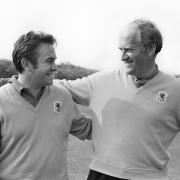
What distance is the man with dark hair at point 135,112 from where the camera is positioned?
3.68 meters

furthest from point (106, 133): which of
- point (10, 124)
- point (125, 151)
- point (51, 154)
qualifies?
point (10, 124)

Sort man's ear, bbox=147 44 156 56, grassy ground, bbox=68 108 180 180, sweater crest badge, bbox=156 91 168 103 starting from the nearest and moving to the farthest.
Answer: sweater crest badge, bbox=156 91 168 103 < man's ear, bbox=147 44 156 56 < grassy ground, bbox=68 108 180 180

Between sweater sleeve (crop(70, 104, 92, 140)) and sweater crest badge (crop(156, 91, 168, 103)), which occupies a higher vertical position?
sweater crest badge (crop(156, 91, 168, 103))

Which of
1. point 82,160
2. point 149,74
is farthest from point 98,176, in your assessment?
point 82,160

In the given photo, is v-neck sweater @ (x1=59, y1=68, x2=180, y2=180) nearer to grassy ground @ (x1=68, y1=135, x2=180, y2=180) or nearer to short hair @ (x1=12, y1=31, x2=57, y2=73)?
short hair @ (x1=12, y1=31, x2=57, y2=73)

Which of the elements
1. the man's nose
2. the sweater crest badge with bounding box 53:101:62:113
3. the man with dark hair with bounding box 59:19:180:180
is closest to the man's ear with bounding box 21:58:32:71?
the man's nose

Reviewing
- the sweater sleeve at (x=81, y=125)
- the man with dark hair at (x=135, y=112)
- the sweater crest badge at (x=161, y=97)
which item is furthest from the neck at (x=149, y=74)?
the sweater sleeve at (x=81, y=125)

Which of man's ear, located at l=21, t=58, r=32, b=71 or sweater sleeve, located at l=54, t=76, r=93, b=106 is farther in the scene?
sweater sleeve, located at l=54, t=76, r=93, b=106

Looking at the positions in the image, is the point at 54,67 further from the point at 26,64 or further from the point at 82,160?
the point at 82,160

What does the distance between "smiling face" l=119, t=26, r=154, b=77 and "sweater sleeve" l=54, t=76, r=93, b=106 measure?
1.12ft

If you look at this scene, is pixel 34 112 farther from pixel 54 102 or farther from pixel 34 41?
pixel 34 41

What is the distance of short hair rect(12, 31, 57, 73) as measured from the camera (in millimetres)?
3639

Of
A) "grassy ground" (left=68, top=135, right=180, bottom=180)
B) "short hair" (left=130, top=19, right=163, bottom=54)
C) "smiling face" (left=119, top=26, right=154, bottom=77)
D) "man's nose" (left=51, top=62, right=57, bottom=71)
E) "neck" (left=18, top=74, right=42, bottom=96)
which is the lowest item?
"grassy ground" (left=68, top=135, right=180, bottom=180)

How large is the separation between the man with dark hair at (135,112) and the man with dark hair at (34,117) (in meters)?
0.25
